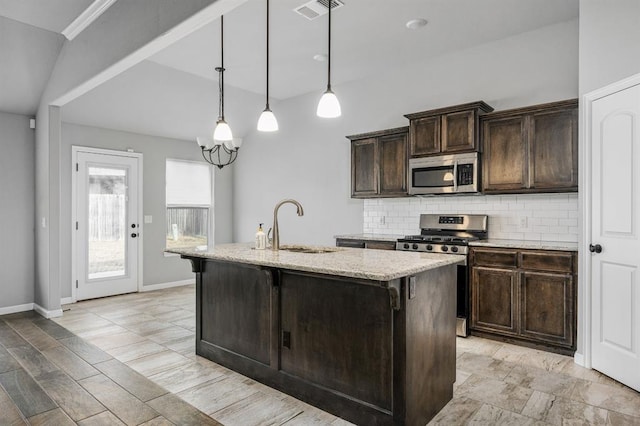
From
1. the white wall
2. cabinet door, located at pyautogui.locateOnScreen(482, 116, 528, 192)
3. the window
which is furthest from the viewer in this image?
the window

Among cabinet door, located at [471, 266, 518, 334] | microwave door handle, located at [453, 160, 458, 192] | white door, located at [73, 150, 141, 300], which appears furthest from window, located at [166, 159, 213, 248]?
cabinet door, located at [471, 266, 518, 334]

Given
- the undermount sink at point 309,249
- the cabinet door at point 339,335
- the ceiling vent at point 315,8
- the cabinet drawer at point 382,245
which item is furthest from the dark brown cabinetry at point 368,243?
the ceiling vent at point 315,8

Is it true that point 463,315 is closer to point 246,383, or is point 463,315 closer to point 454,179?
point 454,179

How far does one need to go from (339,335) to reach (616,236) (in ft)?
7.38

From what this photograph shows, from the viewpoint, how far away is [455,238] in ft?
14.0

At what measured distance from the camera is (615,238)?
3.03 m

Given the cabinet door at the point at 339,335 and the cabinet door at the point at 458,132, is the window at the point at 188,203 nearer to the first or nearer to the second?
the cabinet door at the point at 458,132

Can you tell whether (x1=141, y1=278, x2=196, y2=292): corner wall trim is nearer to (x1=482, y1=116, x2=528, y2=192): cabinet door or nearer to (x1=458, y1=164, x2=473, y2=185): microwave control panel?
(x1=458, y1=164, x2=473, y2=185): microwave control panel

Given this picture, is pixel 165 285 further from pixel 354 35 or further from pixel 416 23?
pixel 416 23

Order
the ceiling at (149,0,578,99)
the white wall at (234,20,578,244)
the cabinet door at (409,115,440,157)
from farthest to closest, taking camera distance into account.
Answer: the cabinet door at (409,115,440,157) → the white wall at (234,20,578,244) → the ceiling at (149,0,578,99)

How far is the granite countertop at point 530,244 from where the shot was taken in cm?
358

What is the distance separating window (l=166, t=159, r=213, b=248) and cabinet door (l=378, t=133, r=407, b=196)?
353 centimetres

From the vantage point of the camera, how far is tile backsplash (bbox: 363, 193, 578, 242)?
3.97m

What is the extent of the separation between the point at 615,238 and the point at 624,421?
129 cm
